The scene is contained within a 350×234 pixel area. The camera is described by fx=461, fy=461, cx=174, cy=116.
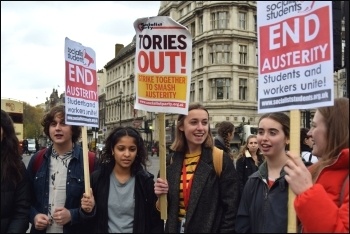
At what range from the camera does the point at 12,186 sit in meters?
3.65

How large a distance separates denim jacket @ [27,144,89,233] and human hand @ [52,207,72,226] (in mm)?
42

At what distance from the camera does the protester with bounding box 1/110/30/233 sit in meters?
3.60

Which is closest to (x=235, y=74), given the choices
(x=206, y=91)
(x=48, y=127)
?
(x=206, y=91)

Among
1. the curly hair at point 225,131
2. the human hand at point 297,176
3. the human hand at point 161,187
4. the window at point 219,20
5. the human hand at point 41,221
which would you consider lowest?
the human hand at point 41,221

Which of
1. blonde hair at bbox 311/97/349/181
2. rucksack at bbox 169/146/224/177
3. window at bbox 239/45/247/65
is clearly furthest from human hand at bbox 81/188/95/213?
window at bbox 239/45/247/65

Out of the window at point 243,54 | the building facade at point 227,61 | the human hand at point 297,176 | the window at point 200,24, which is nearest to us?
the human hand at point 297,176

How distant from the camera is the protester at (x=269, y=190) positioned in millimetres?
3240

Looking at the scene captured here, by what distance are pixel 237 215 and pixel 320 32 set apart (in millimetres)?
1494

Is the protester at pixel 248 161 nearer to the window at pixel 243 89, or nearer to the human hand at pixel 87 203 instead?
the human hand at pixel 87 203

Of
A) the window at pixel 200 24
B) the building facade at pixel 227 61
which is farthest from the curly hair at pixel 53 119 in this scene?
the window at pixel 200 24

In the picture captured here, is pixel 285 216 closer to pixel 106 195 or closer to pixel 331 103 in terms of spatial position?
pixel 331 103

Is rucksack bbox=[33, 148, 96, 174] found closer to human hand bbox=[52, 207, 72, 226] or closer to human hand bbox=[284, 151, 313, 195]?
human hand bbox=[52, 207, 72, 226]

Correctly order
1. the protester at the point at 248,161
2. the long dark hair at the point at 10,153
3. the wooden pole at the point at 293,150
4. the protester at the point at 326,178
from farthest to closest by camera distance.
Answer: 1. the protester at the point at 248,161
2. the long dark hair at the point at 10,153
3. the wooden pole at the point at 293,150
4. the protester at the point at 326,178

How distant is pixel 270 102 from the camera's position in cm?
317
